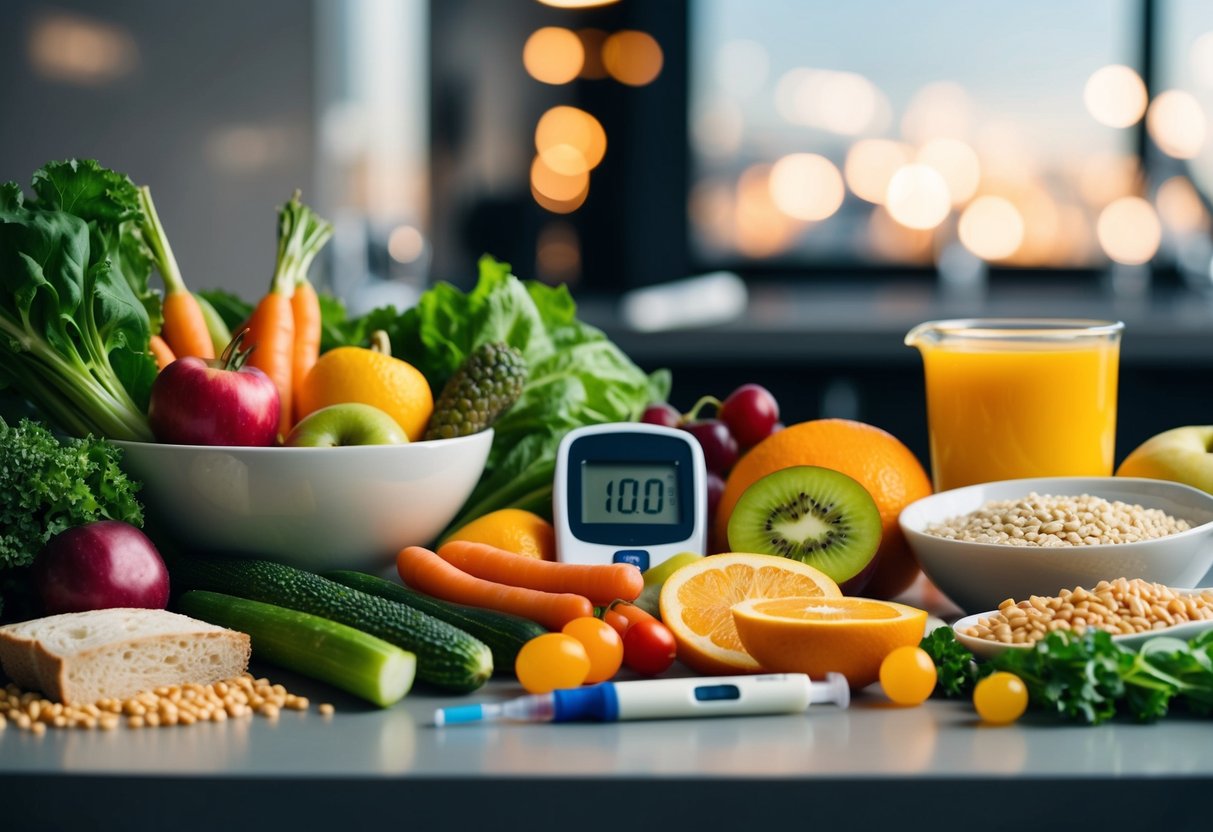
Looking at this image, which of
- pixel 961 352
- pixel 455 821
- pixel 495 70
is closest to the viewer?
pixel 455 821

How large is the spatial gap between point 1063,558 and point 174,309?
103cm

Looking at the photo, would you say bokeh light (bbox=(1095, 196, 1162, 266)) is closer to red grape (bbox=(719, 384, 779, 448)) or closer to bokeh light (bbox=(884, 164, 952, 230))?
bokeh light (bbox=(884, 164, 952, 230))

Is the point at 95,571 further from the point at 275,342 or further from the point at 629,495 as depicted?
the point at 629,495

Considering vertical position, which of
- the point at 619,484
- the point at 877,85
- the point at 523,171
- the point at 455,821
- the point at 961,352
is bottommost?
the point at 455,821

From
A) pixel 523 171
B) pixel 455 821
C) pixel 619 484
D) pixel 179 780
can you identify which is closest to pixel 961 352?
pixel 619 484

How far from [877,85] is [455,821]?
13.9 feet

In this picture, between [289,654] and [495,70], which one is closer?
[289,654]

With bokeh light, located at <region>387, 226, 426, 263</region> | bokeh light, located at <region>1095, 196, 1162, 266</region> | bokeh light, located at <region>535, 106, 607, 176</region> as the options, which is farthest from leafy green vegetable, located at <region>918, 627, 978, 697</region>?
bokeh light, located at <region>1095, 196, 1162, 266</region>

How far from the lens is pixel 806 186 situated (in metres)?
4.71

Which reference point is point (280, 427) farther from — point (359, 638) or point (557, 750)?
point (557, 750)

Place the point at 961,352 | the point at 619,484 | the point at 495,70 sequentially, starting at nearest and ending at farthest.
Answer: the point at 619,484 < the point at 961,352 < the point at 495,70

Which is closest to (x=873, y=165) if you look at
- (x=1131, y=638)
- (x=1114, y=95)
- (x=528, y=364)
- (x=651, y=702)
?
(x=1114, y=95)

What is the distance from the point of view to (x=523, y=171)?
469cm

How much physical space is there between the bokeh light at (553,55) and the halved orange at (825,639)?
3739 mm
